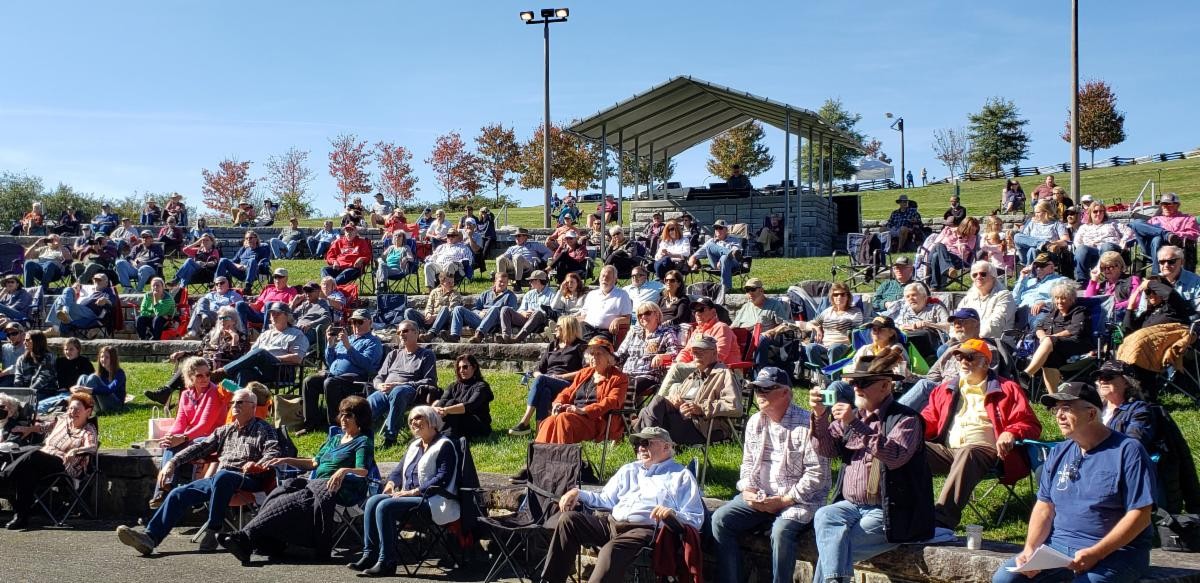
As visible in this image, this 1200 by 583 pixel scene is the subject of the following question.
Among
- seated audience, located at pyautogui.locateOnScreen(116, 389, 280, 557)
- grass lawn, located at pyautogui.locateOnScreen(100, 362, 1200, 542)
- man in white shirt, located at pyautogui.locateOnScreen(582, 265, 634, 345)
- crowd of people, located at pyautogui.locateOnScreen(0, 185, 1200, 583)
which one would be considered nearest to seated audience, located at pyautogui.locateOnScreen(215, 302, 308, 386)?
crowd of people, located at pyautogui.locateOnScreen(0, 185, 1200, 583)

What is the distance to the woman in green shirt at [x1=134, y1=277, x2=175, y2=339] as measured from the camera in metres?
15.8

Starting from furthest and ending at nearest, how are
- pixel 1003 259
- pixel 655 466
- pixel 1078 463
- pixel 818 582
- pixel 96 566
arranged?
pixel 1003 259
pixel 96 566
pixel 655 466
pixel 818 582
pixel 1078 463

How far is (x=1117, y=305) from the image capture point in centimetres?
1029

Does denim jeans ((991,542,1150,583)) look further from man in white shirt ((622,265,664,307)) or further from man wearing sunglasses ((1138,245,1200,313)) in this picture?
man in white shirt ((622,265,664,307))

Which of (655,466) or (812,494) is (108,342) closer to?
(655,466)

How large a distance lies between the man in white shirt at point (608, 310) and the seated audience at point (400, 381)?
1.91m

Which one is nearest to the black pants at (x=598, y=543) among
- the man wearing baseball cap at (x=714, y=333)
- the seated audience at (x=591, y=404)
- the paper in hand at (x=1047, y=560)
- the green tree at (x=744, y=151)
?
the seated audience at (x=591, y=404)

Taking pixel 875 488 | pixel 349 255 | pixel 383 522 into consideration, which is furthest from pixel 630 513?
pixel 349 255

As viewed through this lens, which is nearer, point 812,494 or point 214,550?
point 812,494

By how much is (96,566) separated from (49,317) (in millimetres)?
9548

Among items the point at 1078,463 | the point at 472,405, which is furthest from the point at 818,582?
the point at 472,405

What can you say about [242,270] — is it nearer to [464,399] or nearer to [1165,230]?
[464,399]

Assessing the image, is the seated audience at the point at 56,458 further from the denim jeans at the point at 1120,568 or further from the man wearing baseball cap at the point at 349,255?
the denim jeans at the point at 1120,568

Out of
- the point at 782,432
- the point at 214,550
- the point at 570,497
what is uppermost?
the point at 782,432
